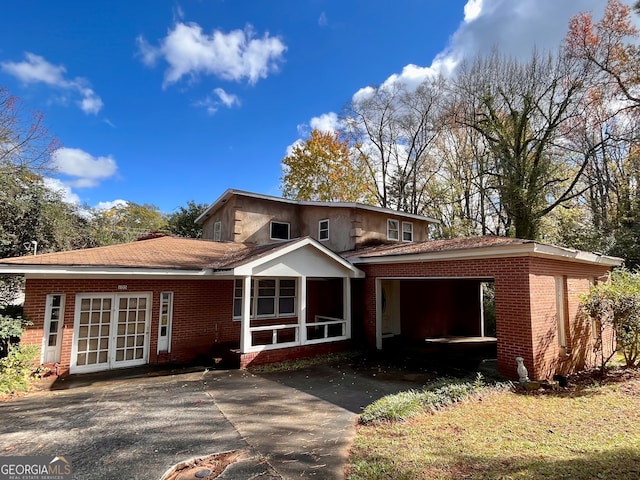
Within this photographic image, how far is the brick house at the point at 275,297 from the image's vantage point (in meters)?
8.12

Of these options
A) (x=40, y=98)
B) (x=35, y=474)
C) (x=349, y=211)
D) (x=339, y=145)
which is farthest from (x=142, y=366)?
(x=339, y=145)

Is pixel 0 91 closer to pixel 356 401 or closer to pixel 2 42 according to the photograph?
pixel 2 42

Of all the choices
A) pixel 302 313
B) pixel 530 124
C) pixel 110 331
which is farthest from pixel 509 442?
pixel 530 124

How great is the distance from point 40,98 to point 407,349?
16615mm

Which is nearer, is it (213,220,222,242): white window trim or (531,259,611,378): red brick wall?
(531,259,611,378): red brick wall

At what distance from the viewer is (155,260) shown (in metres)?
9.48

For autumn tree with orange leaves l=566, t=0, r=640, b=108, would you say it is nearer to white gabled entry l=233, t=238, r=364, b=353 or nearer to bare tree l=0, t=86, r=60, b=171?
white gabled entry l=233, t=238, r=364, b=353

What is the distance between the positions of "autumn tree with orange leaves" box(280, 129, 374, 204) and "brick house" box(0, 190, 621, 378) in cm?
1330

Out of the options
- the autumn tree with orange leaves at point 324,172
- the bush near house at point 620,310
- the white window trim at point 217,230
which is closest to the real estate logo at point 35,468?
the bush near house at point 620,310

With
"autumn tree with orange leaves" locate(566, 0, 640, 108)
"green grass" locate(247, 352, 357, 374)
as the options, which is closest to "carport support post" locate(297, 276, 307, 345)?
"green grass" locate(247, 352, 357, 374)

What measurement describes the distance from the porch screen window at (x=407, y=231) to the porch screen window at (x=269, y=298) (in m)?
7.09

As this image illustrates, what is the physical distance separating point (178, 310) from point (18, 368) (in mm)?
3781

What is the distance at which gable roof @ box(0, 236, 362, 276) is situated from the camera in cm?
760

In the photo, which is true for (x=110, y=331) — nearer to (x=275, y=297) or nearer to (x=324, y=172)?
(x=275, y=297)
